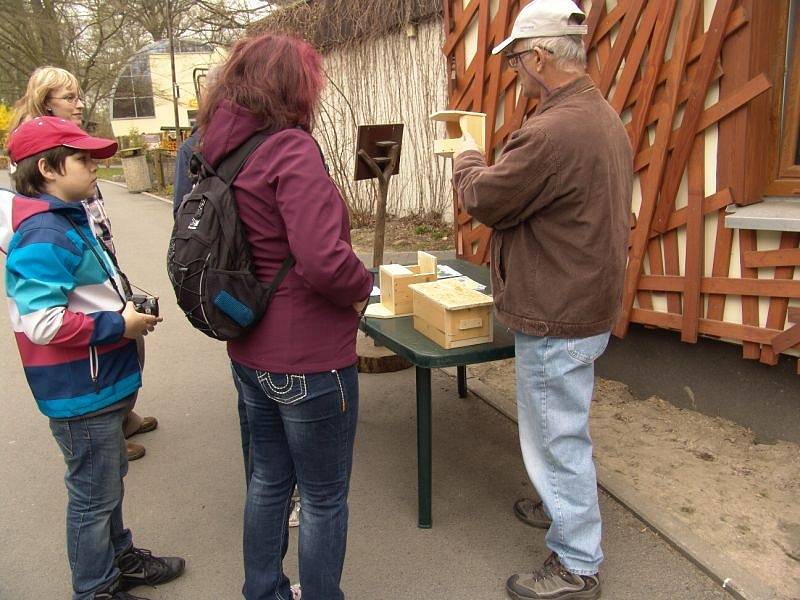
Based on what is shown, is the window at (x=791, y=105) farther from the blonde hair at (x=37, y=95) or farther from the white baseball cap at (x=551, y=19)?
the blonde hair at (x=37, y=95)

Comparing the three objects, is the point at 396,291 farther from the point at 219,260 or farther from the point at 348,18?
the point at 348,18

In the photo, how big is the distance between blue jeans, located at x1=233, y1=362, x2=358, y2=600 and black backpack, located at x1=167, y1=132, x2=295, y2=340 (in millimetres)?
211

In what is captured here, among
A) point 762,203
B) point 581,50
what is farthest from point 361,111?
point 581,50

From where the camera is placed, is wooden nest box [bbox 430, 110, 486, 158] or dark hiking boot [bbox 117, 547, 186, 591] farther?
dark hiking boot [bbox 117, 547, 186, 591]

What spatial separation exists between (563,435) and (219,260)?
1240 millimetres

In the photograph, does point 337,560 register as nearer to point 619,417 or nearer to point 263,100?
point 263,100

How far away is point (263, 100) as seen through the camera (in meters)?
1.75

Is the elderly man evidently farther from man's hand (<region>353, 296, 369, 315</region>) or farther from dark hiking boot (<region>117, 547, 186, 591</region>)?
dark hiking boot (<region>117, 547, 186, 591</region>)

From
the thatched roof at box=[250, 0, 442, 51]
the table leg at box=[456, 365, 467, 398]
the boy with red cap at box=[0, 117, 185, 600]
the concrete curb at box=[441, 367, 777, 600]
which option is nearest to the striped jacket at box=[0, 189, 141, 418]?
the boy with red cap at box=[0, 117, 185, 600]

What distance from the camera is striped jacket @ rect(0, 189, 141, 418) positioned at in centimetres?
201

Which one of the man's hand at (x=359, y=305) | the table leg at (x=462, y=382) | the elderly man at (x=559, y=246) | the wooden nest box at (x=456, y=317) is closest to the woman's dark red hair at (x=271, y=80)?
the man's hand at (x=359, y=305)

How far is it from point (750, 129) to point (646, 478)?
1.67 metres

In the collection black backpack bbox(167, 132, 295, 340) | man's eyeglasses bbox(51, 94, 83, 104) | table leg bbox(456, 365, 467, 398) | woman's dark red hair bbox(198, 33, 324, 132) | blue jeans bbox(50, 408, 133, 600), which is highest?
man's eyeglasses bbox(51, 94, 83, 104)

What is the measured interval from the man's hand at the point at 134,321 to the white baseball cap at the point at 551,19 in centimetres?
149
